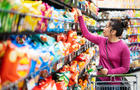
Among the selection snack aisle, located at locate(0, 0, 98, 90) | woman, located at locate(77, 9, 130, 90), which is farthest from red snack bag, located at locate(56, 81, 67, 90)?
woman, located at locate(77, 9, 130, 90)

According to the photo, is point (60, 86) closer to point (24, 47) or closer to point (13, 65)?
point (24, 47)

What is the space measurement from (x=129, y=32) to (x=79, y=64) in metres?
4.77

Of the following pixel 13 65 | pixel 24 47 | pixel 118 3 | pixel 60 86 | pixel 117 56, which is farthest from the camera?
pixel 118 3

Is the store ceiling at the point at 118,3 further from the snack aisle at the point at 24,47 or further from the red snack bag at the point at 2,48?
the red snack bag at the point at 2,48

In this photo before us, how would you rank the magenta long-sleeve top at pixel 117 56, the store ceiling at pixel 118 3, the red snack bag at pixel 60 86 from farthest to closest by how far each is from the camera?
the store ceiling at pixel 118 3 < the magenta long-sleeve top at pixel 117 56 < the red snack bag at pixel 60 86

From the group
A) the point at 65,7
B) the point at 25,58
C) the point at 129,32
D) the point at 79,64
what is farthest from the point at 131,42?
the point at 25,58

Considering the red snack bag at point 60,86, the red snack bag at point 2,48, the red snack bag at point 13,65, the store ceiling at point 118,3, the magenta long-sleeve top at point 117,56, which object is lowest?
the red snack bag at point 60,86

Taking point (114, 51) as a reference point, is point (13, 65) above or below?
above

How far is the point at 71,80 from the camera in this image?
2.50 m

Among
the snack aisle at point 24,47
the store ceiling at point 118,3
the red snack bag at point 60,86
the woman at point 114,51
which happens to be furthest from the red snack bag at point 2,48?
the store ceiling at point 118,3

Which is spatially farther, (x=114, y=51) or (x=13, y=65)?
(x=114, y=51)

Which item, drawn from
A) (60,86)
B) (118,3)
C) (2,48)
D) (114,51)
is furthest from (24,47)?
(118,3)

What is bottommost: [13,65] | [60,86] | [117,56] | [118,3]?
[60,86]

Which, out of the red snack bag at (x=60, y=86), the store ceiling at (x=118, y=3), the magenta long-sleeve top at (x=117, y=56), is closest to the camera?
the red snack bag at (x=60, y=86)
